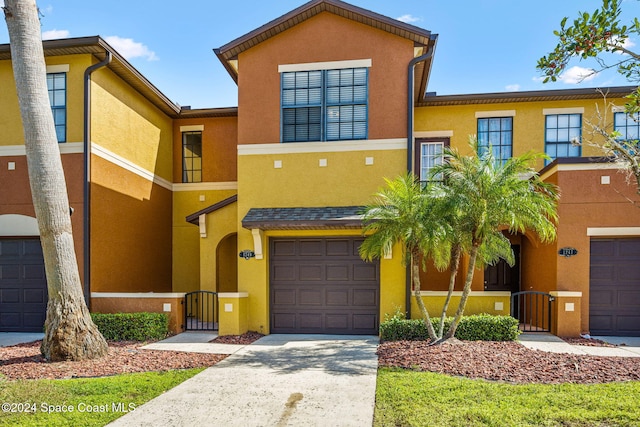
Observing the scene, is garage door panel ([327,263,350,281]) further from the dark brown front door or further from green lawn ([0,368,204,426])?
the dark brown front door

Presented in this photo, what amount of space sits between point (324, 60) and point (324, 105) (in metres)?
1.18

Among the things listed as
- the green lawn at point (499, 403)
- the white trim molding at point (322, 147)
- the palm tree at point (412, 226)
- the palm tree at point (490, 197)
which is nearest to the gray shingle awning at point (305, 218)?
the palm tree at point (412, 226)

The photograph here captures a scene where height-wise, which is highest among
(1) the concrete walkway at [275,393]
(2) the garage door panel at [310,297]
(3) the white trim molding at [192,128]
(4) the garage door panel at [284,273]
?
(3) the white trim molding at [192,128]

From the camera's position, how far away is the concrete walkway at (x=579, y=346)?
27.4 feet

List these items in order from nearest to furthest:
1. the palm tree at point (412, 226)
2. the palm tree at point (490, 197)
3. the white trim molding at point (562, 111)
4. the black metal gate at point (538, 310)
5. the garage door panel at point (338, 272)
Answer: the palm tree at point (490, 197) < the palm tree at point (412, 226) < the black metal gate at point (538, 310) < the garage door panel at point (338, 272) < the white trim molding at point (562, 111)

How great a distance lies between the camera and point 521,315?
40.9ft

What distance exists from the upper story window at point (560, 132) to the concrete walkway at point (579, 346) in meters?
6.13

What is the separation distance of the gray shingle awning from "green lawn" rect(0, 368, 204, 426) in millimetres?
4055

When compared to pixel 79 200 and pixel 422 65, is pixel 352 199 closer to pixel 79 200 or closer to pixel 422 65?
pixel 422 65

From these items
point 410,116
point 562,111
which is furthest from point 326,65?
point 562,111

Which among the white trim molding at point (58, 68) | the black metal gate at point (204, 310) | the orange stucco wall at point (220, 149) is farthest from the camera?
the orange stucco wall at point (220, 149)

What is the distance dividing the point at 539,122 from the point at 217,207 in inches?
421

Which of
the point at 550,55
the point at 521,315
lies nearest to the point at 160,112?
the point at 550,55

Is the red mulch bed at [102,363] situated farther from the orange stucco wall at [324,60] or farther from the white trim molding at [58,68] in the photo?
the white trim molding at [58,68]
